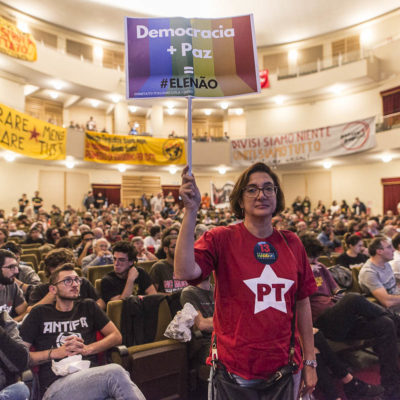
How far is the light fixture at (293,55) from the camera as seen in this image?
688 inches

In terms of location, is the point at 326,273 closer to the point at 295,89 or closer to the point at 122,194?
the point at 295,89

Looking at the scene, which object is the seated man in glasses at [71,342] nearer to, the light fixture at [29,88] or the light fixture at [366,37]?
the light fixture at [29,88]

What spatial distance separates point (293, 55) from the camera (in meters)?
17.6

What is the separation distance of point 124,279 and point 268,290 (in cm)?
239

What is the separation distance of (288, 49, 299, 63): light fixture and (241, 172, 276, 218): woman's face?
1794cm

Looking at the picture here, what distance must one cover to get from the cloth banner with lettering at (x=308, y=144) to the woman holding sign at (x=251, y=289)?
12975mm

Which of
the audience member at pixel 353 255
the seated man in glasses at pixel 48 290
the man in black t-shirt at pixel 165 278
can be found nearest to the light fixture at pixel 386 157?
the audience member at pixel 353 255

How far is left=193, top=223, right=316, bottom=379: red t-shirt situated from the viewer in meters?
1.26

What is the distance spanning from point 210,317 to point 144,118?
18148 millimetres

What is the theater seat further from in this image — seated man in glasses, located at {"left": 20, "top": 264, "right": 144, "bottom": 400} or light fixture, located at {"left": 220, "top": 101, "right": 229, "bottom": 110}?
light fixture, located at {"left": 220, "top": 101, "right": 229, "bottom": 110}

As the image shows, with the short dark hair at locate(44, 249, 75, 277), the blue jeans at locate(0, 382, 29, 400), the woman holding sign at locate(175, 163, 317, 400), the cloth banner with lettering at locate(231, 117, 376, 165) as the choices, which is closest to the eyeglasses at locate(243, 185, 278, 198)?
the woman holding sign at locate(175, 163, 317, 400)

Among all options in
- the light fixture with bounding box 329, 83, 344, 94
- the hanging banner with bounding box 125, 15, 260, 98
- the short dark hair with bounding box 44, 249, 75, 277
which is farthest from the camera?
the light fixture with bounding box 329, 83, 344, 94

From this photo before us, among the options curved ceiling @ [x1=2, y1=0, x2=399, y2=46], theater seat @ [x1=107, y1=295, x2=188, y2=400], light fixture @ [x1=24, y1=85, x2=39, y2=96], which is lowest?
theater seat @ [x1=107, y1=295, x2=188, y2=400]

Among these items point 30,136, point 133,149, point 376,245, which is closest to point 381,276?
point 376,245
